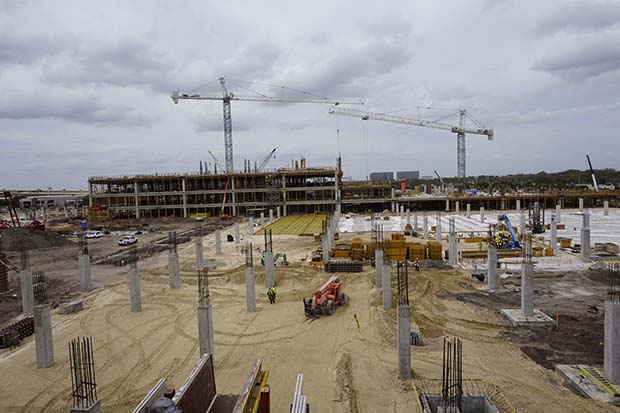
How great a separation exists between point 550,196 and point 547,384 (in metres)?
59.4

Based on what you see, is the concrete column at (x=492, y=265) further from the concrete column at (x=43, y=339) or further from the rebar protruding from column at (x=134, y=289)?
the concrete column at (x=43, y=339)

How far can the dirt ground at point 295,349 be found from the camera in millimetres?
10047

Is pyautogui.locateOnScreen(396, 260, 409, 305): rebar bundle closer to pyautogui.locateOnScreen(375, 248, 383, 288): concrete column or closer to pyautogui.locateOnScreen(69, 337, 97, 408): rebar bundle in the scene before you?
pyautogui.locateOnScreen(375, 248, 383, 288): concrete column

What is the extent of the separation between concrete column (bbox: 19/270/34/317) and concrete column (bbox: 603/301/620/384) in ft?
66.9

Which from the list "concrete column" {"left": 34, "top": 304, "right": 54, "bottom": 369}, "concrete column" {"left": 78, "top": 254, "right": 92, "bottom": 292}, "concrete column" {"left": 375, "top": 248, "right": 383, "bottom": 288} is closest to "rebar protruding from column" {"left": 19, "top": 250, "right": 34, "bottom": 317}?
"concrete column" {"left": 78, "top": 254, "right": 92, "bottom": 292}

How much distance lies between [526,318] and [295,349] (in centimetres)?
854

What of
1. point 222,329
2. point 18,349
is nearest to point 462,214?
point 222,329

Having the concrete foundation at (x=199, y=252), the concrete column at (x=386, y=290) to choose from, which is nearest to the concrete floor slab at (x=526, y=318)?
the concrete column at (x=386, y=290)

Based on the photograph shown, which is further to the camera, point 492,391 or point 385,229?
point 385,229

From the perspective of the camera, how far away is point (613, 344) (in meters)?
10.3

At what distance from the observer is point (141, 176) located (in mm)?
65250

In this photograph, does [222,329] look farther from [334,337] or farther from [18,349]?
[18,349]

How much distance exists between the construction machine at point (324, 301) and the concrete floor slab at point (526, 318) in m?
6.46

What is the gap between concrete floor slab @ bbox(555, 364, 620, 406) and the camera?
31.0 feet
